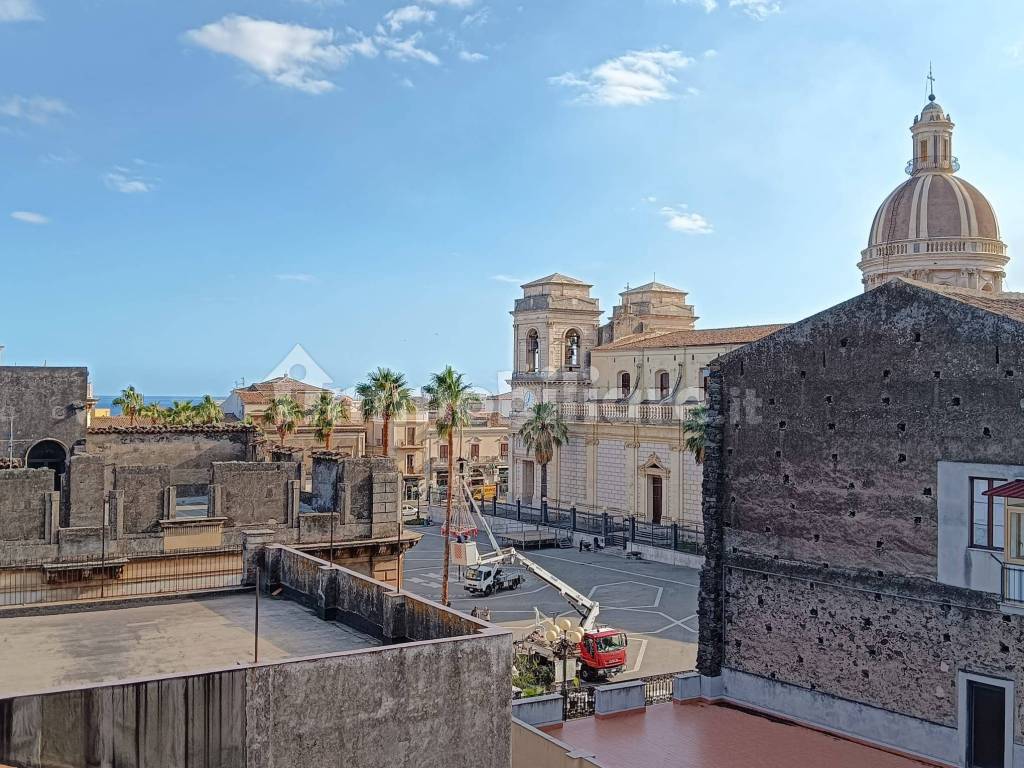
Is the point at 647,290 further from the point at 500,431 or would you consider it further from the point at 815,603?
the point at 815,603

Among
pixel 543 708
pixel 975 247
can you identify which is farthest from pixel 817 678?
pixel 975 247

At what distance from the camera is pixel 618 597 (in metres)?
37.6

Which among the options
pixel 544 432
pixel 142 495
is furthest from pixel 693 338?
pixel 142 495

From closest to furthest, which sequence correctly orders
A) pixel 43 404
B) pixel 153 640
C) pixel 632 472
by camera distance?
pixel 153 640 < pixel 43 404 < pixel 632 472

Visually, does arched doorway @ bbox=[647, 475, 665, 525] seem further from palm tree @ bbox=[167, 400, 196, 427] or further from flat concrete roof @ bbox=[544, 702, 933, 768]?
flat concrete roof @ bbox=[544, 702, 933, 768]

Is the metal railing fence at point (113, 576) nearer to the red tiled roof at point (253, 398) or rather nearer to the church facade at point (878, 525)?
the church facade at point (878, 525)

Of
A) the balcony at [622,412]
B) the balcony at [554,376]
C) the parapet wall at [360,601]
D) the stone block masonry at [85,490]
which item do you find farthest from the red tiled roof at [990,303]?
the balcony at [554,376]

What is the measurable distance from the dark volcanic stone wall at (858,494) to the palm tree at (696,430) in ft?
70.8

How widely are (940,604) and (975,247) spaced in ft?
108

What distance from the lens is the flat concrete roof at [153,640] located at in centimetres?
1099

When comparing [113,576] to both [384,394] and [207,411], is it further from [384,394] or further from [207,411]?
[207,411]

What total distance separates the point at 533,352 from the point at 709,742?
46.3 metres

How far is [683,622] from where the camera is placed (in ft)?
110

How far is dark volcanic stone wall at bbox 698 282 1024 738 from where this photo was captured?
59.1 feet
